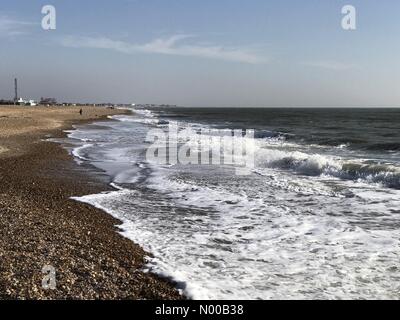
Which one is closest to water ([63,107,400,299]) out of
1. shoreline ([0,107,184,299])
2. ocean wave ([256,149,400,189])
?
ocean wave ([256,149,400,189])

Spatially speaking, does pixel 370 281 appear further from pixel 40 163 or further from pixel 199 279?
pixel 40 163

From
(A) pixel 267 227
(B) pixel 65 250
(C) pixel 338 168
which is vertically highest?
(C) pixel 338 168

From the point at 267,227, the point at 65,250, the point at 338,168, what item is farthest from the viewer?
Answer: the point at 338,168

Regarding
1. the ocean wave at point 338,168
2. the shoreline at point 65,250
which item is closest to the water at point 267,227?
the ocean wave at point 338,168

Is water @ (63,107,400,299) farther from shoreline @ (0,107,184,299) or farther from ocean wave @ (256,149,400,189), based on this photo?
shoreline @ (0,107,184,299)

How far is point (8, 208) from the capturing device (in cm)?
1026

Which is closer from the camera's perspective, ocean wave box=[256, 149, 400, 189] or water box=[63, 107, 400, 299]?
water box=[63, 107, 400, 299]

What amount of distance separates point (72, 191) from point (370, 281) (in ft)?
29.6

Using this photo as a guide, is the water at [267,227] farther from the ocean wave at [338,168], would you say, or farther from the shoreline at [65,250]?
the shoreline at [65,250]

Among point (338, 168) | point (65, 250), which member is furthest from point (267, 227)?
point (338, 168)

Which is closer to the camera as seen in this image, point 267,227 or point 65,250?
point 65,250

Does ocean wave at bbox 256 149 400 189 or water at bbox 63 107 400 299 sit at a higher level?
ocean wave at bbox 256 149 400 189

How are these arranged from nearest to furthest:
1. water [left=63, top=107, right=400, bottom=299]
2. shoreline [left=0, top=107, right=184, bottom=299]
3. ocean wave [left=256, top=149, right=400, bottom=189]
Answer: shoreline [left=0, top=107, right=184, bottom=299]
water [left=63, top=107, right=400, bottom=299]
ocean wave [left=256, top=149, right=400, bottom=189]

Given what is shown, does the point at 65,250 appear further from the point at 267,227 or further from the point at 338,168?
the point at 338,168
